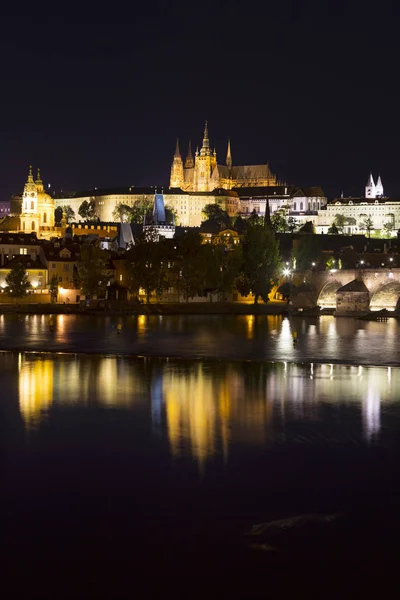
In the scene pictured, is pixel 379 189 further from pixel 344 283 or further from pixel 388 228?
pixel 344 283

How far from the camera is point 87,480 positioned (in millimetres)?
14922

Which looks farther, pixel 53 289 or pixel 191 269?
pixel 53 289

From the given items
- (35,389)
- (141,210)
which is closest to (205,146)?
(141,210)

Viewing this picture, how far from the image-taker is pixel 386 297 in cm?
6038

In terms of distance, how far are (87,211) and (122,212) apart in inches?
447

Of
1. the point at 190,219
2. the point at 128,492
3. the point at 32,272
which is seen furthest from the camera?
the point at 190,219

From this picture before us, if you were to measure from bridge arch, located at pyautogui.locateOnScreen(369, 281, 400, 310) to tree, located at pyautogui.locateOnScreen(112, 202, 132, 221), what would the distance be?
295 ft

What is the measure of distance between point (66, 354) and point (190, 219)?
126 m

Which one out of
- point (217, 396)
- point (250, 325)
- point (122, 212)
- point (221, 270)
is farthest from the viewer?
point (122, 212)

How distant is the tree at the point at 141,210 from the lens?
462 feet

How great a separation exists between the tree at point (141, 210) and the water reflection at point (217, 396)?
105m

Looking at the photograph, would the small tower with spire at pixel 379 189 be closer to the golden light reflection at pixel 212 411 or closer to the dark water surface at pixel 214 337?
the dark water surface at pixel 214 337

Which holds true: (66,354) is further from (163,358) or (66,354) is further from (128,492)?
(128,492)

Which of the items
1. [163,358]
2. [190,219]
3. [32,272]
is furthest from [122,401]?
[190,219]
